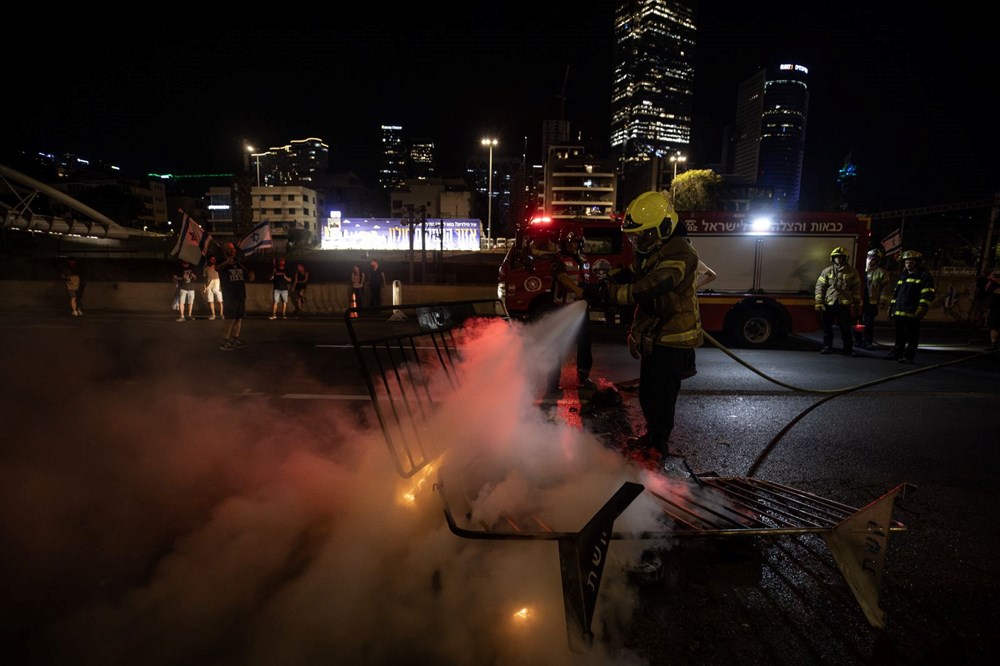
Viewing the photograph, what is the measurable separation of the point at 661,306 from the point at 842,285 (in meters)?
6.78

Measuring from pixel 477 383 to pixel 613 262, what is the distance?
694 cm

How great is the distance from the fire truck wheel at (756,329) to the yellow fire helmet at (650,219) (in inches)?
287

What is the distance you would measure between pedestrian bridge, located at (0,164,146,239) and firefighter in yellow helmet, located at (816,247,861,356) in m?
20.5

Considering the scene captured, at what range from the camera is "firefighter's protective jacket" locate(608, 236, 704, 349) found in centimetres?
346

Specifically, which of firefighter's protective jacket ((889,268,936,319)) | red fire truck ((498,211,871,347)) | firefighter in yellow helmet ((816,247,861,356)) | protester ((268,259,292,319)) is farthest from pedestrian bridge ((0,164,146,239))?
firefighter's protective jacket ((889,268,936,319))

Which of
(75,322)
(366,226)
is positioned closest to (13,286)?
(75,322)

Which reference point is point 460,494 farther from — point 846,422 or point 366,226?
Result: point 366,226

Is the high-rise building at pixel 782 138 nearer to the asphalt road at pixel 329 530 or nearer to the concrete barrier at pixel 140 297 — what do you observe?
the concrete barrier at pixel 140 297

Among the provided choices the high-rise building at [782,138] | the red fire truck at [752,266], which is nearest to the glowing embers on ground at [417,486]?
the red fire truck at [752,266]

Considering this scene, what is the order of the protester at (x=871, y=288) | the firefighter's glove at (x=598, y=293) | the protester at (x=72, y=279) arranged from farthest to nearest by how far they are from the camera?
the protester at (x=72, y=279)
the protester at (x=871, y=288)
the firefighter's glove at (x=598, y=293)

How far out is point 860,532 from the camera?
231 centimetres

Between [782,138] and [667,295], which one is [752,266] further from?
[782,138]

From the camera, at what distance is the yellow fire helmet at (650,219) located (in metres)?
3.61

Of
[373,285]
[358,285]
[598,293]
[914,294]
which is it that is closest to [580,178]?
[373,285]
